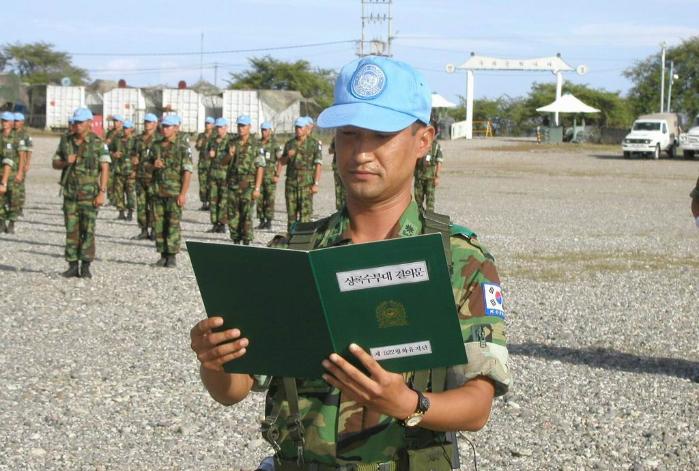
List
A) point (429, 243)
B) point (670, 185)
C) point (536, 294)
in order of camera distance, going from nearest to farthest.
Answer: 1. point (429, 243)
2. point (536, 294)
3. point (670, 185)

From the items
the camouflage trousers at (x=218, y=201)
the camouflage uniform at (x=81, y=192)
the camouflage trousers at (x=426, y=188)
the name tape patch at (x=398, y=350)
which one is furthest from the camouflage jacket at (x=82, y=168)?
the name tape patch at (x=398, y=350)

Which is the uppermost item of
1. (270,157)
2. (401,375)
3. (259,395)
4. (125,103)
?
(125,103)

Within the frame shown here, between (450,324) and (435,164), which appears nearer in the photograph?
(450,324)

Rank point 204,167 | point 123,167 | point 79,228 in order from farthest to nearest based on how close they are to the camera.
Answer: point 204,167, point 123,167, point 79,228

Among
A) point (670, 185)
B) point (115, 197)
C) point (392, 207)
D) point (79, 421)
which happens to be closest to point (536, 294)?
point (79, 421)

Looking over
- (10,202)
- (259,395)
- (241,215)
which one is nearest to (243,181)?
(241,215)

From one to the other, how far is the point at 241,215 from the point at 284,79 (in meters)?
70.7

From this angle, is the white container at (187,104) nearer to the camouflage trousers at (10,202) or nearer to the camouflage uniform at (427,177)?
the camouflage uniform at (427,177)

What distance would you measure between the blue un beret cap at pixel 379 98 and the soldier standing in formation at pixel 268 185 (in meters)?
17.8

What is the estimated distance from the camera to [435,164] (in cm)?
2078

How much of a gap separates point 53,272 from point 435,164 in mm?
8925

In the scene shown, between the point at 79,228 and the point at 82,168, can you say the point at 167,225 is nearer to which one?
the point at 79,228

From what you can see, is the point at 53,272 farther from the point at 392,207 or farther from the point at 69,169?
the point at 392,207

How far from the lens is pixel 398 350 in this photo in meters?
2.18
